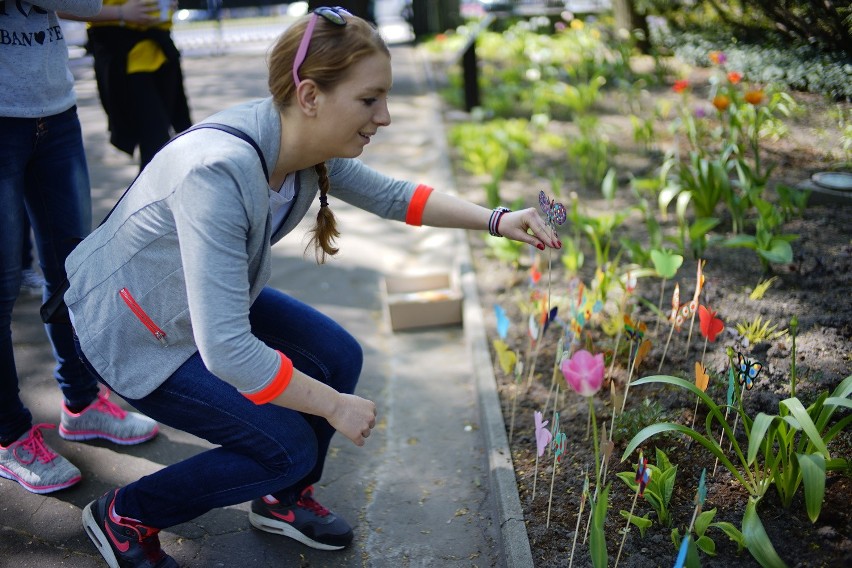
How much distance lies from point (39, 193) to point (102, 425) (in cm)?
85

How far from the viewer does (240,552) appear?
2.43 metres

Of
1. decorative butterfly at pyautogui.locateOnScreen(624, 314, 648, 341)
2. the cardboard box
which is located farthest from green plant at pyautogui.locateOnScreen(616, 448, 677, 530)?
the cardboard box

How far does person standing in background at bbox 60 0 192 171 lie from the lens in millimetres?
3379

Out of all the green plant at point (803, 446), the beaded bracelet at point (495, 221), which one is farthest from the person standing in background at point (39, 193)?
the green plant at point (803, 446)

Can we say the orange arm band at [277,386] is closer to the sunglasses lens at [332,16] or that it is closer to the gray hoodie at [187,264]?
the gray hoodie at [187,264]

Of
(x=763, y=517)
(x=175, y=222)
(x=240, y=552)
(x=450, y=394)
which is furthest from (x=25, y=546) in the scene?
(x=763, y=517)

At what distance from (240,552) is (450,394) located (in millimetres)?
1269

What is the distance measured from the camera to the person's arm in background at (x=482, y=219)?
87.7 inches

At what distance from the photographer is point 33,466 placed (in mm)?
2584

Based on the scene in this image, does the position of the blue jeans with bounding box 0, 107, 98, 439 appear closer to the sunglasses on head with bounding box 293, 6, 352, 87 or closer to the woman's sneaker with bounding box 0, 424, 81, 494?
the woman's sneaker with bounding box 0, 424, 81, 494

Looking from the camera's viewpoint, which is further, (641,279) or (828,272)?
(641,279)

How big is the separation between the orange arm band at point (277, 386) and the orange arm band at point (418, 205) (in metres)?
0.75

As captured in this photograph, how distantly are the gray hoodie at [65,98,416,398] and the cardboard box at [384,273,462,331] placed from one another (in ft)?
5.96

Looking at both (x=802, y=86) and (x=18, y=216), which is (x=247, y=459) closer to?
(x=18, y=216)
